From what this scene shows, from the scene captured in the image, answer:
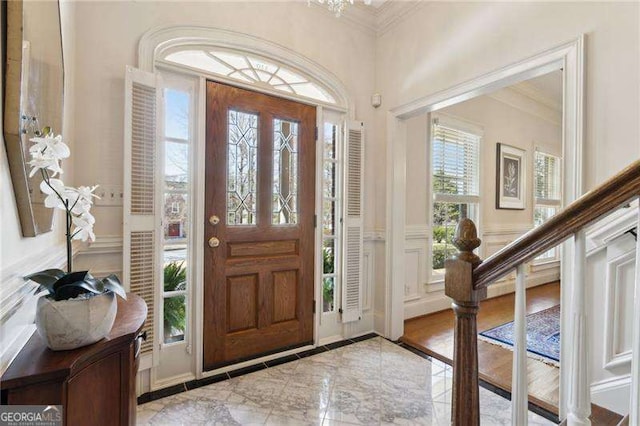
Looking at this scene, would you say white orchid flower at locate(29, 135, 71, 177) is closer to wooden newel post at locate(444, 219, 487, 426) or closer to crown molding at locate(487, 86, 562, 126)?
wooden newel post at locate(444, 219, 487, 426)

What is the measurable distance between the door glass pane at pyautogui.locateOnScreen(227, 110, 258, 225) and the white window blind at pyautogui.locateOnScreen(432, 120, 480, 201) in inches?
89.0

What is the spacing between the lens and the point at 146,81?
6.13 ft

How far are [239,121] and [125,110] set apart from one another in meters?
0.76

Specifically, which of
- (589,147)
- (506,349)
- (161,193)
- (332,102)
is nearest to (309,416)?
(161,193)

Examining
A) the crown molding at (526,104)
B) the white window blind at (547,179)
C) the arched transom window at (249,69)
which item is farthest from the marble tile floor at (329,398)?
the white window blind at (547,179)

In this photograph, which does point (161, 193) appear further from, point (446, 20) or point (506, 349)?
point (506, 349)

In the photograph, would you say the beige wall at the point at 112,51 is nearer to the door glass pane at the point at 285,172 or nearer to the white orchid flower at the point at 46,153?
the door glass pane at the point at 285,172

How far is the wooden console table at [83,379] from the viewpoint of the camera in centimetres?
67

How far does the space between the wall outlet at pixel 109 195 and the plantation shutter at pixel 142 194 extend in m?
0.10

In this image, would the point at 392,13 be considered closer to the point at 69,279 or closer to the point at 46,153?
the point at 46,153

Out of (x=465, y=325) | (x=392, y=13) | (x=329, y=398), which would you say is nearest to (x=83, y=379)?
(x=465, y=325)

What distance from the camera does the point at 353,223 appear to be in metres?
2.84

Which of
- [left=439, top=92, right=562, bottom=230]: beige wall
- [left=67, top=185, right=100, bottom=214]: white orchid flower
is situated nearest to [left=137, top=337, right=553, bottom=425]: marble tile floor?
[left=67, top=185, right=100, bottom=214]: white orchid flower

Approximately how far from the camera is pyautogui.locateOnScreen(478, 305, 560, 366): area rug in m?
2.53
